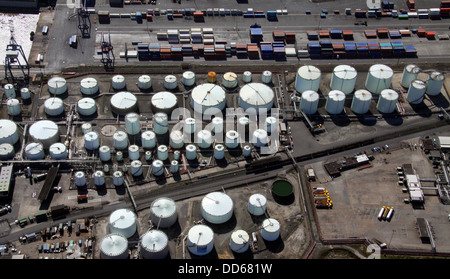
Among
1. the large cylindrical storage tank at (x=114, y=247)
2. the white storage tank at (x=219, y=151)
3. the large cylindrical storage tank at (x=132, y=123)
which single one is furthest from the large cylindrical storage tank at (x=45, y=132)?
the white storage tank at (x=219, y=151)

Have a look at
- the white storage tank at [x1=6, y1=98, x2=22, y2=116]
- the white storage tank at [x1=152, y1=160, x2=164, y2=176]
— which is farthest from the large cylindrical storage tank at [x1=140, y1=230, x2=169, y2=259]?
the white storage tank at [x1=6, y1=98, x2=22, y2=116]

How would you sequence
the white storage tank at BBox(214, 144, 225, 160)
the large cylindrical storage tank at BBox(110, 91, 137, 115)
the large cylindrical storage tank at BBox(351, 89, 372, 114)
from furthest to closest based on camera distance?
the large cylindrical storage tank at BBox(351, 89, 372, 114) < the large cylindrical storage tank at BBox(110, 91, 137, 115) < the white storage tank at BBox(214, 144, 225, 160)

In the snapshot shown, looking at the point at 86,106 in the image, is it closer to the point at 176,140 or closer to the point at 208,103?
the point at 176,140

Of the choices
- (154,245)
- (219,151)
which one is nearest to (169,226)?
(154,245)

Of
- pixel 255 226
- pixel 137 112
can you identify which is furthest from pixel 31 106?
pixel 255 226

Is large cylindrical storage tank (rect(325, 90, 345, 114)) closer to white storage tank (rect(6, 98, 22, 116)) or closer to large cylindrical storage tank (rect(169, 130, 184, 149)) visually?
large cylindrical storage tank (rect(169, 130, 184, 149))
